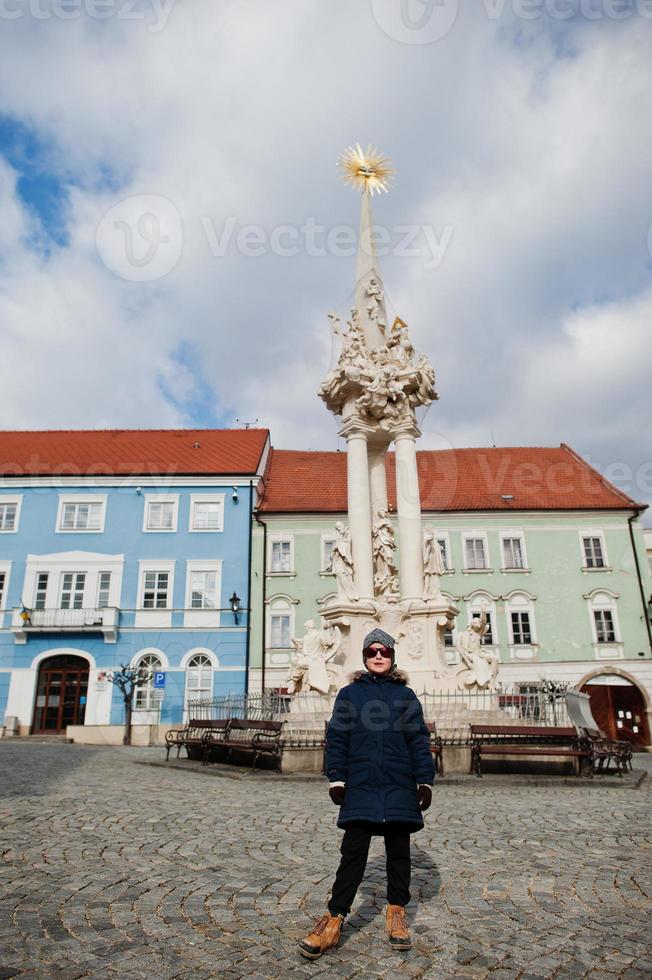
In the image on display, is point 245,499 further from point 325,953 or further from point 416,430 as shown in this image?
point 325,953

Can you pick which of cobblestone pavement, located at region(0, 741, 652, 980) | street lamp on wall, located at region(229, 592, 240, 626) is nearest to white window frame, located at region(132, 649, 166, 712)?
street lamp on wall, located at region(229, 592, 240, 626)

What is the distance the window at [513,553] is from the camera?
2922 cm

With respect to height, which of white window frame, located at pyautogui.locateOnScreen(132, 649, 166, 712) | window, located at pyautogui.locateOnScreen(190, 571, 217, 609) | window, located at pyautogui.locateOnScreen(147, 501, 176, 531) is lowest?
white window frame, located at pyautogui.locateOnScreen(132, 649, 166, 712)

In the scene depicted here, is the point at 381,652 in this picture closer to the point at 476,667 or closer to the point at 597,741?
the point at 597,741

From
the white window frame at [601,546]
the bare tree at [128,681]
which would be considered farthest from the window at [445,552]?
the bare tree at [128,681]

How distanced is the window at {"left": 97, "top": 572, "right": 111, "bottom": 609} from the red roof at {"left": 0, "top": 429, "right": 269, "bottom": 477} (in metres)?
4.35

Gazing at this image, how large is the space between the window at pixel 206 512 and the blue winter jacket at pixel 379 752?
83.5 feet

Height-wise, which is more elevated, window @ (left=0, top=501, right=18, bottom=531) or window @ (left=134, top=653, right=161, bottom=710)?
window @ (left=0, top=501, right=18, bottom=531)

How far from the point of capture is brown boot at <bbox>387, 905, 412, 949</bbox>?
3.63 metres

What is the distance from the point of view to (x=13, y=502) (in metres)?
29.6

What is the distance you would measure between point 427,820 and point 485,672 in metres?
6.80

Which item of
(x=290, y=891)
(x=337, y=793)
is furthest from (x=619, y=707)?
(x=337, y=793)

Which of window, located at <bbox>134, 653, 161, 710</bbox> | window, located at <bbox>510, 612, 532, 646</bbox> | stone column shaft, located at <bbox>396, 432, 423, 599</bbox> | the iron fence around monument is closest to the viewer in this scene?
the iron fence around monument

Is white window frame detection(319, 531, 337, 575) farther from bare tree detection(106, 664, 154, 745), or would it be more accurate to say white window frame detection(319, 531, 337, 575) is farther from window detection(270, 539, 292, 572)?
bare tree detection(106, 664, 154, 745)
